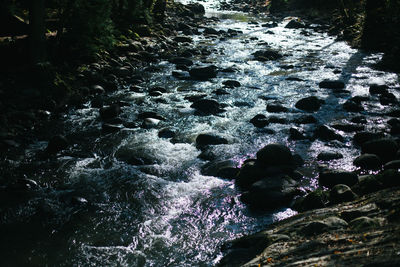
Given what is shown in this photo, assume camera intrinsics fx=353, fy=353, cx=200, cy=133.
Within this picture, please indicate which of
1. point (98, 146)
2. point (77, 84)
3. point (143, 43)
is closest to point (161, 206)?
point (98, 146)

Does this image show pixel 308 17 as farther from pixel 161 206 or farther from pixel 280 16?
pixel 161 206

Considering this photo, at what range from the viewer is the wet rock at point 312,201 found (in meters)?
5.28

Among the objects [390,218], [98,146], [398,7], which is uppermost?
[398,7]

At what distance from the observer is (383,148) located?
22.9ft

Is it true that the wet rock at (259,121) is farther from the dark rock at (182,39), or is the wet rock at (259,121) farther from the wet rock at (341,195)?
the dark rock at (182,39)

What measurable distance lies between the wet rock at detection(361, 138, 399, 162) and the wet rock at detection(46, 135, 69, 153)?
20.9 ft

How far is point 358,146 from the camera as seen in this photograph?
7770 millimetres

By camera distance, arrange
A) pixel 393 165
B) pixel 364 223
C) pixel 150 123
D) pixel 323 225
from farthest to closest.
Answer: pixel 150 123 < pixel 393 165 < pixel 323 225 < pixel 364 223

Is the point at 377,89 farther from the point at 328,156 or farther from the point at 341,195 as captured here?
the point at 341,195

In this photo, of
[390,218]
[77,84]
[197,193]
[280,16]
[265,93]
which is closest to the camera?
[390,218]

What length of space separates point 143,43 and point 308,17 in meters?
18.6

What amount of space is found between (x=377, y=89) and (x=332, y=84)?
144 centimetres

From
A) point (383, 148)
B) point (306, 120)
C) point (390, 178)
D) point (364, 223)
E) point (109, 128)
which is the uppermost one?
point (364, 223)

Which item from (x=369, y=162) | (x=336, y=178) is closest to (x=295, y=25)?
(x=369, y=162)
